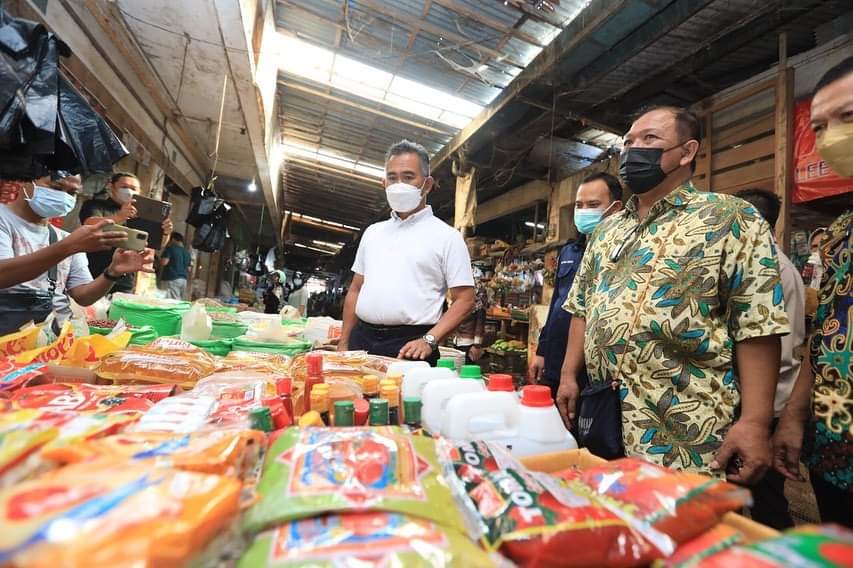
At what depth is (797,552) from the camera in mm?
411

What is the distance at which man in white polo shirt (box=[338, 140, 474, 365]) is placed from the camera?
2.19 meters

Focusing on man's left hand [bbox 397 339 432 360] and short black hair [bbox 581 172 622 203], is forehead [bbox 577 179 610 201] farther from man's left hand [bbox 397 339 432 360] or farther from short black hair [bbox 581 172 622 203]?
man's left hand [bbox 397 339 432 360]

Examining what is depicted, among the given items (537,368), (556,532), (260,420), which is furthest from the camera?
(537,368)

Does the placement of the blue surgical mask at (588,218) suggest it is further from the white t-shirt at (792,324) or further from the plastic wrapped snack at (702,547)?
the plastic wrapped snack at (702,547)

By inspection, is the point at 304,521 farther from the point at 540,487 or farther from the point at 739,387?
the point at 739,387

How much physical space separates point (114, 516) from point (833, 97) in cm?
197

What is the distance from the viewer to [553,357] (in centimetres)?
260

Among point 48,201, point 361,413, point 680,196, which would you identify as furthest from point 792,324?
point 48,201

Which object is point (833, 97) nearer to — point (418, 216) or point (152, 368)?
point (418, 216)

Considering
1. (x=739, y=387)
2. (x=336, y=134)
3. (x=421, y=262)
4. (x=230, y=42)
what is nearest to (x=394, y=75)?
(x=230, y=42)

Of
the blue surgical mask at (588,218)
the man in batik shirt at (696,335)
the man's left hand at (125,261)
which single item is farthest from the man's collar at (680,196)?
the man's left hand at (125,261)

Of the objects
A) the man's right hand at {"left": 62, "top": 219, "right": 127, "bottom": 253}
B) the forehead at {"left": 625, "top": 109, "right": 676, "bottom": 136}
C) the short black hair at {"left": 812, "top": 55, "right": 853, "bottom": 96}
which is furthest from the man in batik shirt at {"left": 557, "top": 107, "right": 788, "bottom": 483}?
the man's right hand at {"left": 62, "top": 219, "right": 127, "bottom": 253}

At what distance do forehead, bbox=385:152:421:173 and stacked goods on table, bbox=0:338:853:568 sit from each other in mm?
1758

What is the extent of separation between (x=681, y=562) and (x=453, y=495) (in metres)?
0.30
